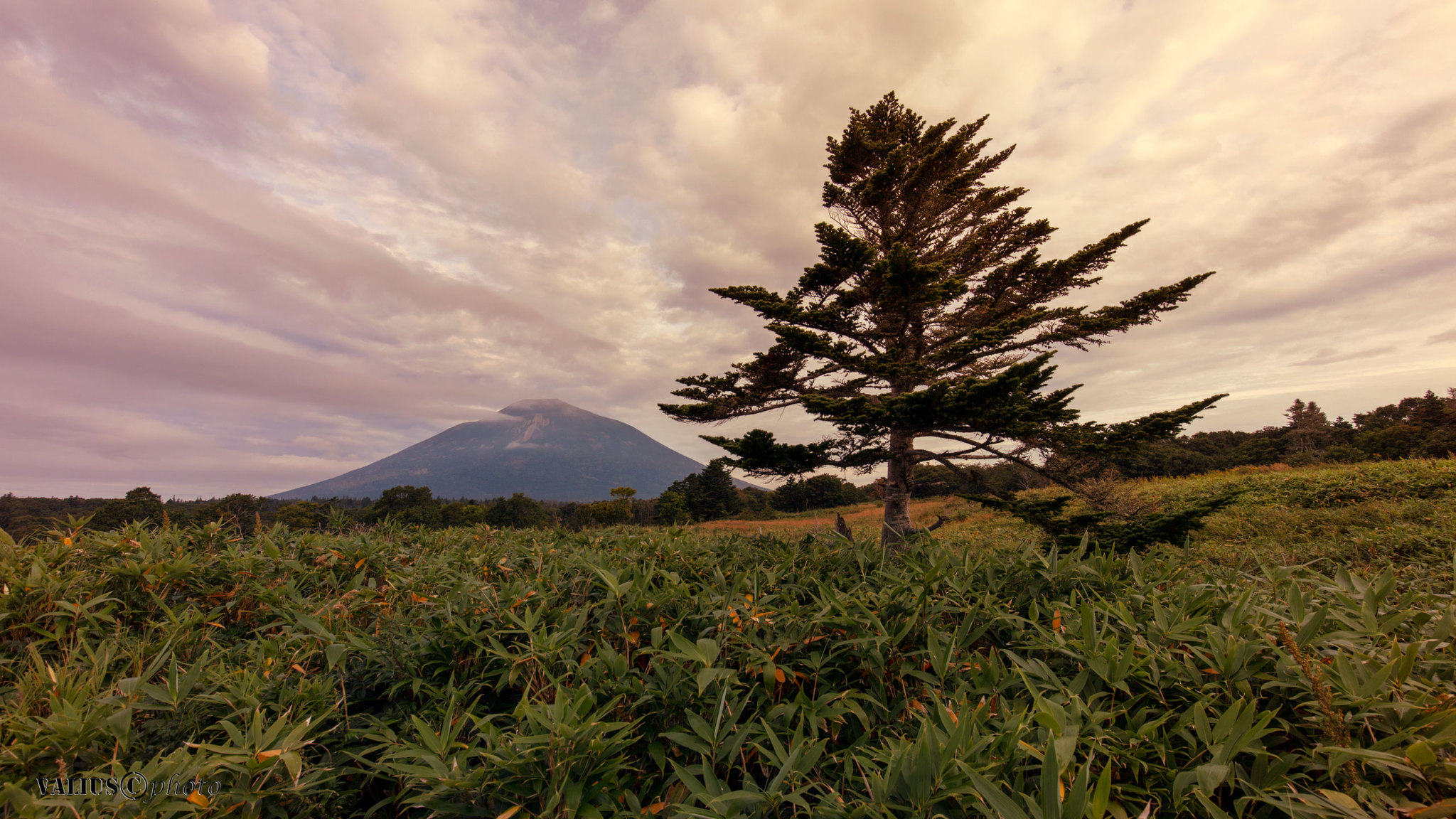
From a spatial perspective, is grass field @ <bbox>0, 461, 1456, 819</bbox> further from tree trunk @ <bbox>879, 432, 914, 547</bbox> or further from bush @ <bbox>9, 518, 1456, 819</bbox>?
tree trunk @ <bbox>879, 432, 914, 547</bbox>

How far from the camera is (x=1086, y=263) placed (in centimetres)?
850

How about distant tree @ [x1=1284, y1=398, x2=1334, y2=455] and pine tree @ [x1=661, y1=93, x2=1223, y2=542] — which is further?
distant tree @ [x1=1284, y1=398, x2=1334, y2=455]

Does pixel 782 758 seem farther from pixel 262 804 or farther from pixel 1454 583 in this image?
pixel 1454 583

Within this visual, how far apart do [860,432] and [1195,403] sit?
4607 mm

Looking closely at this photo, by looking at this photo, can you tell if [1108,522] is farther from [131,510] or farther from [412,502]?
[412,502]

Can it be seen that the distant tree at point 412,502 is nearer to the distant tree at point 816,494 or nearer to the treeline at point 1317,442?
the distant tree at point 816,494

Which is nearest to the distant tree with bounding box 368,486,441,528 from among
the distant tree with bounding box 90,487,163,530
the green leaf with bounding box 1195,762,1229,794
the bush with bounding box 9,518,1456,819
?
the distant tree with bounding box 90,487,163,530

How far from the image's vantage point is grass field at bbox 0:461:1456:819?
1071 millimetres

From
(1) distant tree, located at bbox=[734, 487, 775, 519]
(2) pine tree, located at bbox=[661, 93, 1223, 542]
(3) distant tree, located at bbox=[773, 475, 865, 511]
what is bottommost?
(1) distant tree, located at bbox=[734, 487, 775, 519]

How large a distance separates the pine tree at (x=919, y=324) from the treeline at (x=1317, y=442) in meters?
16.2

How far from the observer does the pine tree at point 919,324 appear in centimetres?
701

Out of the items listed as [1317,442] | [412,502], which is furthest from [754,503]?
[1317,442]

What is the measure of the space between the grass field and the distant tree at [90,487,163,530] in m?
0.83

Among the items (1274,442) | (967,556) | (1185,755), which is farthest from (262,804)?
(1274,442)
